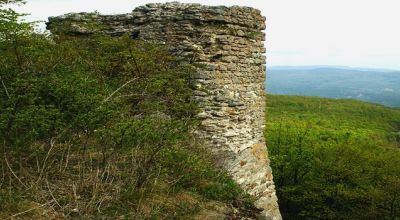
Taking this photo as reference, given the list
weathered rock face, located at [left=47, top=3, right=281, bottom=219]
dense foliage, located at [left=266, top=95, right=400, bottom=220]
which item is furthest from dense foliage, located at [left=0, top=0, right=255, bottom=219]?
dense foliage, located at [left=266, top=95, right=400, bottom=220]

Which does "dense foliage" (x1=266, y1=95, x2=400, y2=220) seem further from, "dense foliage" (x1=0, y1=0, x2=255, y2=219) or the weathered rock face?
"dense foliage" (x1=0, y1=0, x2=255, y2=219)

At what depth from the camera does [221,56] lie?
29.9 ft

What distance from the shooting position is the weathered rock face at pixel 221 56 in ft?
29.4

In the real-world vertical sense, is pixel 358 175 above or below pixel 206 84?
below

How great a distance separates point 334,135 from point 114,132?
84.0 feet

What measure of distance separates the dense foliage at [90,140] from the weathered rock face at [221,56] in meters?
0.75

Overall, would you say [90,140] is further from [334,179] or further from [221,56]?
[334,179]

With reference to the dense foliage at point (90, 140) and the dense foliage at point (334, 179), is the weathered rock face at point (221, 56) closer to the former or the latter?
the dense foliage at point (90, 140)

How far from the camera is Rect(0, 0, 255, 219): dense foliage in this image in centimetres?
571

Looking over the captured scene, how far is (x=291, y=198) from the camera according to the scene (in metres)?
20.3

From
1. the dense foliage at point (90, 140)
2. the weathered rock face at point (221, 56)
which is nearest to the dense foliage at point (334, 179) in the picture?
the weathered rock face at point (221, 56)

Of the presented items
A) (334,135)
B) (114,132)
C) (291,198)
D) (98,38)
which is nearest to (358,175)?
(291,198)

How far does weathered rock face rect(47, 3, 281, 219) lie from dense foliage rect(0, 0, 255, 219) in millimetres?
750

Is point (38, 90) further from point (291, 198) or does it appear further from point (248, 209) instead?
point (291, 198)
